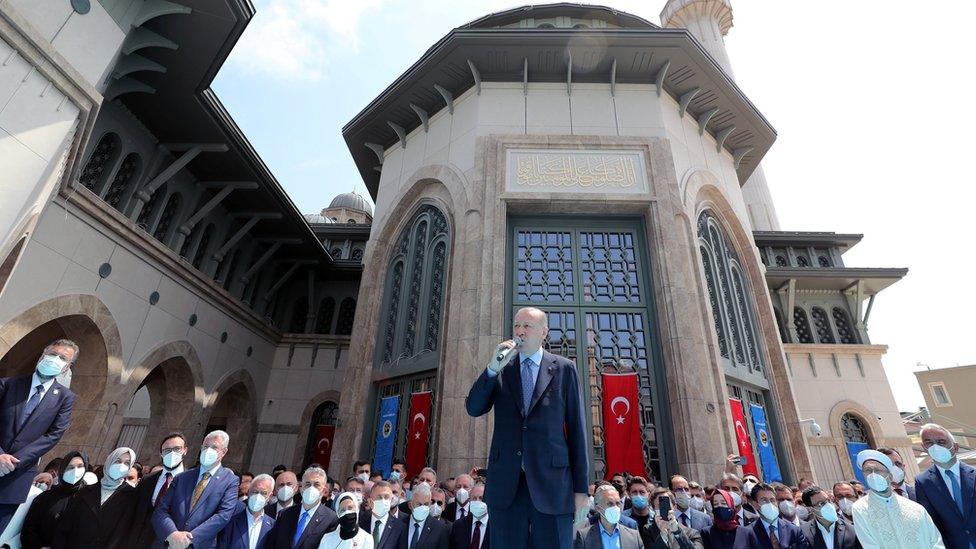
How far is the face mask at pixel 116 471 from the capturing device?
3658mm

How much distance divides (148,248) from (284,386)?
6.27m

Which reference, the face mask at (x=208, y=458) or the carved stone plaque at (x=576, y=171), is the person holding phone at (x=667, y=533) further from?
the carved stone plaque at (x=576, y=171)

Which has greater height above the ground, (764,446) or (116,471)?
(764,446)

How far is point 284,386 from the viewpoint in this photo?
13.9 metres

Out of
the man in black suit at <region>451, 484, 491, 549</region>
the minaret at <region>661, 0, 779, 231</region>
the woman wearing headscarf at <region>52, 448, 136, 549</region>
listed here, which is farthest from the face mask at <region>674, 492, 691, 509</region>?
the minaret at <region>661, 0, 779, 231</region>

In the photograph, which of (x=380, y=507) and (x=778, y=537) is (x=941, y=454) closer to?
(x=778, y=537)

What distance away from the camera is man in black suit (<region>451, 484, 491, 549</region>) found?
14.1ft

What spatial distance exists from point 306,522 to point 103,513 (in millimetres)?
1595

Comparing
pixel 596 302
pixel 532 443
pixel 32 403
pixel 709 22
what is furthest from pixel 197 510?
pixel 709 22

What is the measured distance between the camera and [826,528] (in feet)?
13.4

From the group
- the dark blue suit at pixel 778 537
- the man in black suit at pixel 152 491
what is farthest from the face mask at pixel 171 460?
the dark blue suit at pixel 778 537

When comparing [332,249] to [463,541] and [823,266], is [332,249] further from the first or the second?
[823,266]

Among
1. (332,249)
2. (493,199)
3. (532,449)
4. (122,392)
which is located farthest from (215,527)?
(332,249)

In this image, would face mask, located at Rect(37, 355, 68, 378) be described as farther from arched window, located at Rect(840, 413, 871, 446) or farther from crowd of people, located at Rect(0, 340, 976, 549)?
arched window, located at Rect(840, 413, 871, 446)
